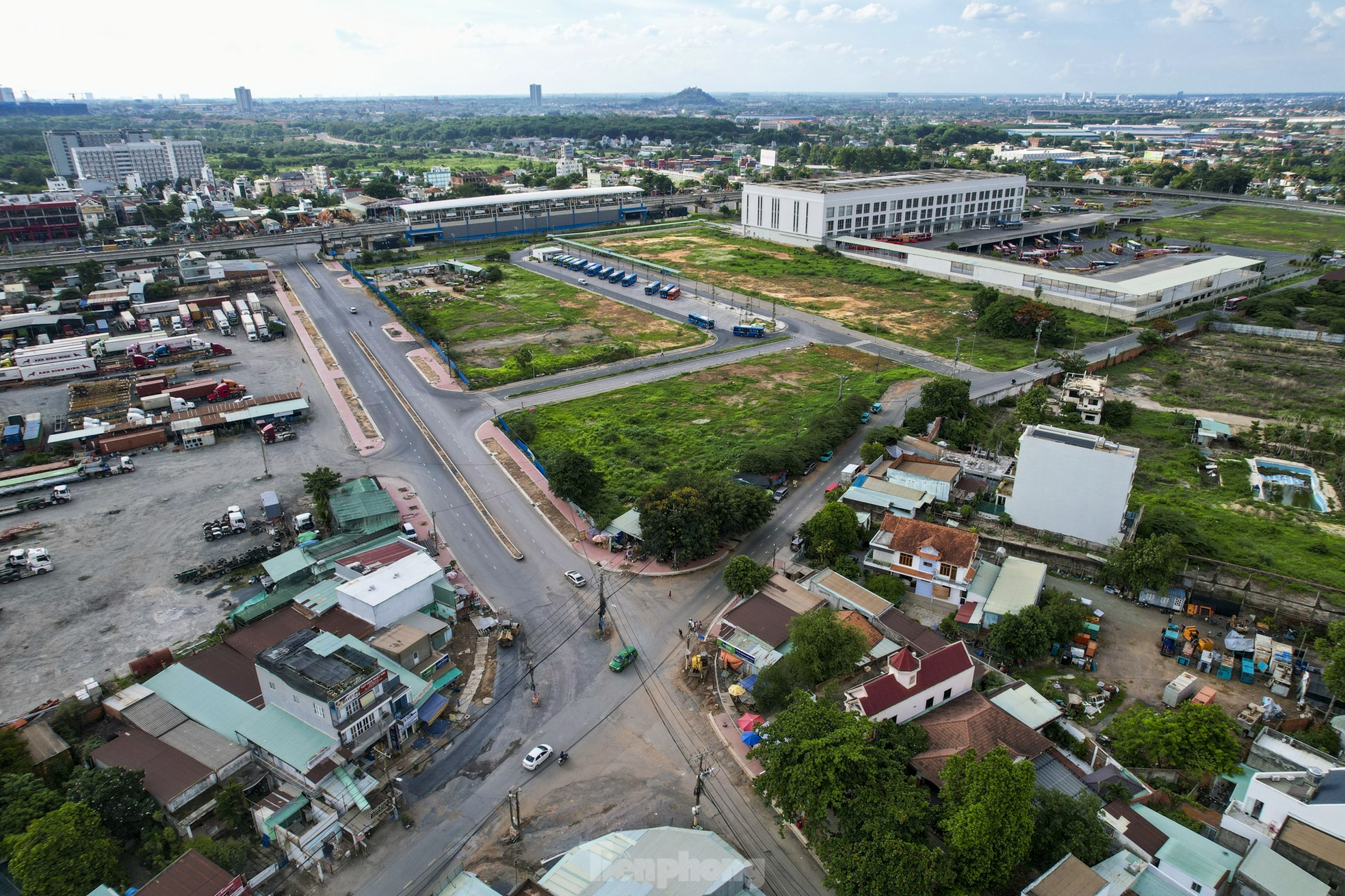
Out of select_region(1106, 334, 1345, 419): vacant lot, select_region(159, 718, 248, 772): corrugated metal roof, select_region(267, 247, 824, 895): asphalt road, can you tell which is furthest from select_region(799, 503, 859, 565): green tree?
select_region(1106, 334, 1345, 419): vacant lot

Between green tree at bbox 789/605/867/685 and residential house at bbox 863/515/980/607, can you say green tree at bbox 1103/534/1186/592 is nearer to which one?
residential house at bbox 863/515/980/607

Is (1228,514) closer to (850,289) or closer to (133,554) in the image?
(850,289)

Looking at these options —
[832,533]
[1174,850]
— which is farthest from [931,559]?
[1174,850]

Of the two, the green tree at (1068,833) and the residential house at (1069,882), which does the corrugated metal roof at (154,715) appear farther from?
the green tree at (1068,833)

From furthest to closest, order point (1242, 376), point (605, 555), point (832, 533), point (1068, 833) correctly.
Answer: point (1242, 376) → point (605, 555) → point (832, 533) → point (1068, 833)

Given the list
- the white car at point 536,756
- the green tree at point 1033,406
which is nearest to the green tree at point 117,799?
the white car at point 536,756

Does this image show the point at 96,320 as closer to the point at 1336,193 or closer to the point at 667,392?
Answer: the point at 667,392
